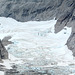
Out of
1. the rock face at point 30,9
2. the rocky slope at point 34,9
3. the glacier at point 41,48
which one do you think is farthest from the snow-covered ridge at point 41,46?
the rock face at point 30,9

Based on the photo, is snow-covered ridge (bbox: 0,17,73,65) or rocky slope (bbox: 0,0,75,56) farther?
rocky slope (bbox: 0,0,75,56)

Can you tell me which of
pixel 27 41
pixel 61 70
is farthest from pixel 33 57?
pixel 27 41

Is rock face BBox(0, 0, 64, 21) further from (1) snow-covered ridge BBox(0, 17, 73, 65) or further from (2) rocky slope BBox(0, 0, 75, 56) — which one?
(1) snow-covered ridge BBox(0, 17, 73, 65)

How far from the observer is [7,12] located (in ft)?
277

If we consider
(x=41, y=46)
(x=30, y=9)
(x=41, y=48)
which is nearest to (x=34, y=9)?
(x=30, y=9)

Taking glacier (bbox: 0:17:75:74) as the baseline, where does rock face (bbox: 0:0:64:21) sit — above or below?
above

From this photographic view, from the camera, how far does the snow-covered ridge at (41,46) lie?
1440 inches

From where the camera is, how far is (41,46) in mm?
45000

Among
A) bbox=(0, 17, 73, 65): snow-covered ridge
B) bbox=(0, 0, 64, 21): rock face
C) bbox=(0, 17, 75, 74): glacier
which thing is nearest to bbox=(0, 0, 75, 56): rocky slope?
bbox=(0, 0, 64, 21): rock face

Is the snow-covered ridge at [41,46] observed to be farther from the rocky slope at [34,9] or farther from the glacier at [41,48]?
the rocky slope at [34,9]

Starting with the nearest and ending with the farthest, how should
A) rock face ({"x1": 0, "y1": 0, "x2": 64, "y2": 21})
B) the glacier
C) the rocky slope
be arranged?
the glacier < the rocky slope < rock face ({"x1": 0, "y1": 0, "x2": 64, "y2": 21})

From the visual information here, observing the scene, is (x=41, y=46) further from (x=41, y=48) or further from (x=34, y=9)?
(x=34, y=9)

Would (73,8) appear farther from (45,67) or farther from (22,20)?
(45,67)

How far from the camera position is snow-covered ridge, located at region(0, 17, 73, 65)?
120 ft
